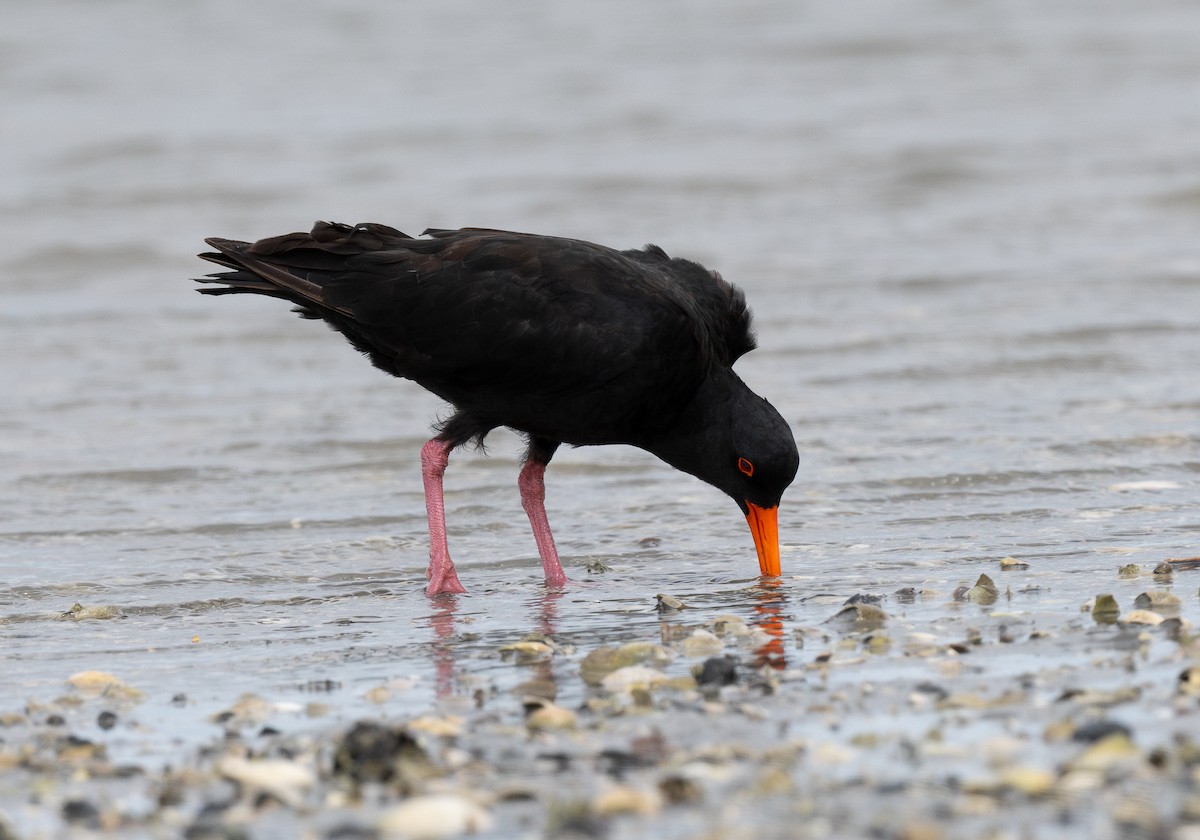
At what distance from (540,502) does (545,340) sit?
894mm

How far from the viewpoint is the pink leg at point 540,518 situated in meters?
6.99

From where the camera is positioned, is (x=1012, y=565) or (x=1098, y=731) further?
(x=1012, y=565)

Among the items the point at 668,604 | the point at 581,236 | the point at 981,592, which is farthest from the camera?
the point at 581,236

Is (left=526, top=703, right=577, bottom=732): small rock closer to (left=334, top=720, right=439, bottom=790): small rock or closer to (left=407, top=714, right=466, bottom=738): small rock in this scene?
(left=407, top=714, right=466, bottom=738): small rock

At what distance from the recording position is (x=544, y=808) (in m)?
3.75

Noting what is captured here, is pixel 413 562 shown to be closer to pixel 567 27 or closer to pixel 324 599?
pixel 324 599

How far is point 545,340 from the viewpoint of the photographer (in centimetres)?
680

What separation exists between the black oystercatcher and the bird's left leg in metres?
0.01

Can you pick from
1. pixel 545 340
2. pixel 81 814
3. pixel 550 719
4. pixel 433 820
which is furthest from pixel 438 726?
pixel 545 340

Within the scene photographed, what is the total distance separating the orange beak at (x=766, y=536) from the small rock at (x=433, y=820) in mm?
3292

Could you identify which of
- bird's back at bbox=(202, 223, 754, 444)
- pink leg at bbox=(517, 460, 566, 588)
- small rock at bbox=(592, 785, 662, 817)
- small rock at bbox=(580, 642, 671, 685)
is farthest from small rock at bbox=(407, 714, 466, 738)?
bird's back at bbox=(202, 223, 754, 444)

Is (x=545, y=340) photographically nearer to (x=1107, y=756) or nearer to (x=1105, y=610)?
(x=1105, y=610)

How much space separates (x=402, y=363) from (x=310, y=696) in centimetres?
246

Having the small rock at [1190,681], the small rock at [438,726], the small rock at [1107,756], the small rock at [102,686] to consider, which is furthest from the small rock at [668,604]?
the small rock at [1107,756]
